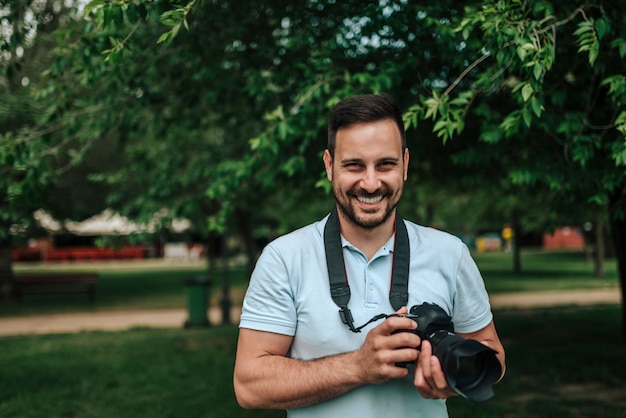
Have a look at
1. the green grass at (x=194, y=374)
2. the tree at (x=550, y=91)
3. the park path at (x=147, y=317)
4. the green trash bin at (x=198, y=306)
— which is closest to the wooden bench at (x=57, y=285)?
the park path at (x=147, y=317)

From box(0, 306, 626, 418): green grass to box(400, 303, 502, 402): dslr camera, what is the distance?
173 inches

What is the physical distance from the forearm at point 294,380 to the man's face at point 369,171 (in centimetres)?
42

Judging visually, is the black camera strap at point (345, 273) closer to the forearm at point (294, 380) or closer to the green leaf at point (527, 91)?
the forearm at point (294, 380)

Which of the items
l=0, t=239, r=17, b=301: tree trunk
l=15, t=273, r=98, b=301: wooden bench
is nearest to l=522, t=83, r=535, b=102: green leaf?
l=15, t=273, r=98, b=301: wooden bench

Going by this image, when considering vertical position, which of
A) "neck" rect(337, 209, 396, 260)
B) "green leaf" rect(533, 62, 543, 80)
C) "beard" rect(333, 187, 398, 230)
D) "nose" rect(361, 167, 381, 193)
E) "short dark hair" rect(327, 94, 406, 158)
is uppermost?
"green leaf" rect(533, 62, 543, 80)

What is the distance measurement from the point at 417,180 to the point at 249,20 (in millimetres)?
5266

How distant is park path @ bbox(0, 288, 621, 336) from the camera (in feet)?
40.9

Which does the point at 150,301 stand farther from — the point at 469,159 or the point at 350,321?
the point at 350,321

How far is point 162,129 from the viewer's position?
766cm

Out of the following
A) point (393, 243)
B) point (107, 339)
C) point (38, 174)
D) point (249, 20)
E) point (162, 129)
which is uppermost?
point (249, 20)

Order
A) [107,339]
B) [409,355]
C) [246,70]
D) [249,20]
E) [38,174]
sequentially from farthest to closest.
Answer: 1. [107,339]
2. [246,70]
3. [249,20]
4. [38,174]
5. [409,355]

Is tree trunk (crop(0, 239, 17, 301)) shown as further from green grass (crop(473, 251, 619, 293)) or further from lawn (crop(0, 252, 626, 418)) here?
green grass (crop(473, 251, 619, 293))

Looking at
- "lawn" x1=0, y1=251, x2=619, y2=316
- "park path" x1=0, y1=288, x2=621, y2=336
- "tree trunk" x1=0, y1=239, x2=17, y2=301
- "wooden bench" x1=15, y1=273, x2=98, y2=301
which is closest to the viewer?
"park path" x1=0, y1=288, x2=621, y2=336

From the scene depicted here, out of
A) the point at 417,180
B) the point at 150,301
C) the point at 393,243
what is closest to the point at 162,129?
the point at 417,180
